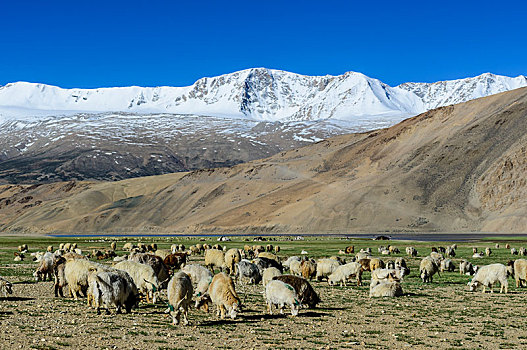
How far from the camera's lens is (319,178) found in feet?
600

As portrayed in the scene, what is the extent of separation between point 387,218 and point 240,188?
65492mm

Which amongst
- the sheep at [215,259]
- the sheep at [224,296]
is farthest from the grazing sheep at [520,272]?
the sheep at [215,259]

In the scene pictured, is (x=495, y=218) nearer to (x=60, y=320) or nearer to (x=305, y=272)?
(x=305, y=272)

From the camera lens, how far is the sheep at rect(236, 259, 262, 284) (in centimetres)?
3172

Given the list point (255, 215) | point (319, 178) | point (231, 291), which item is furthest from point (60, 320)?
point (319, 178)

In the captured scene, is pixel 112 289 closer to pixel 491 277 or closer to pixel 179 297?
pixel 179 297

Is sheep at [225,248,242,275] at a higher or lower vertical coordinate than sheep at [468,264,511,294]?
higher

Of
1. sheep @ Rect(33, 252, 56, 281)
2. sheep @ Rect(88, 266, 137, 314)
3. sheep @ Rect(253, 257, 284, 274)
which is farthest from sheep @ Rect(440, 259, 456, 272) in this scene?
sheep @ Rect(88, 266, 137, 314)

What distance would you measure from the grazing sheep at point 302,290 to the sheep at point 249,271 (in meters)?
9.46

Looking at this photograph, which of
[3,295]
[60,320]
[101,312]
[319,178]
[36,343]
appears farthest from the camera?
[319,178]

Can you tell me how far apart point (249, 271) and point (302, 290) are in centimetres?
977

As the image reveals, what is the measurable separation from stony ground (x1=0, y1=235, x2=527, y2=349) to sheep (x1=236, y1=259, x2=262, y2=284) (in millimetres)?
5641

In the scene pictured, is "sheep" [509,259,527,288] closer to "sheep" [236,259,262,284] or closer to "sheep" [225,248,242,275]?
"sheep" [236,259,262,284]

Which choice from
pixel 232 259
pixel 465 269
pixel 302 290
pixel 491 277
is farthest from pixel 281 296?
pixel 465 269
